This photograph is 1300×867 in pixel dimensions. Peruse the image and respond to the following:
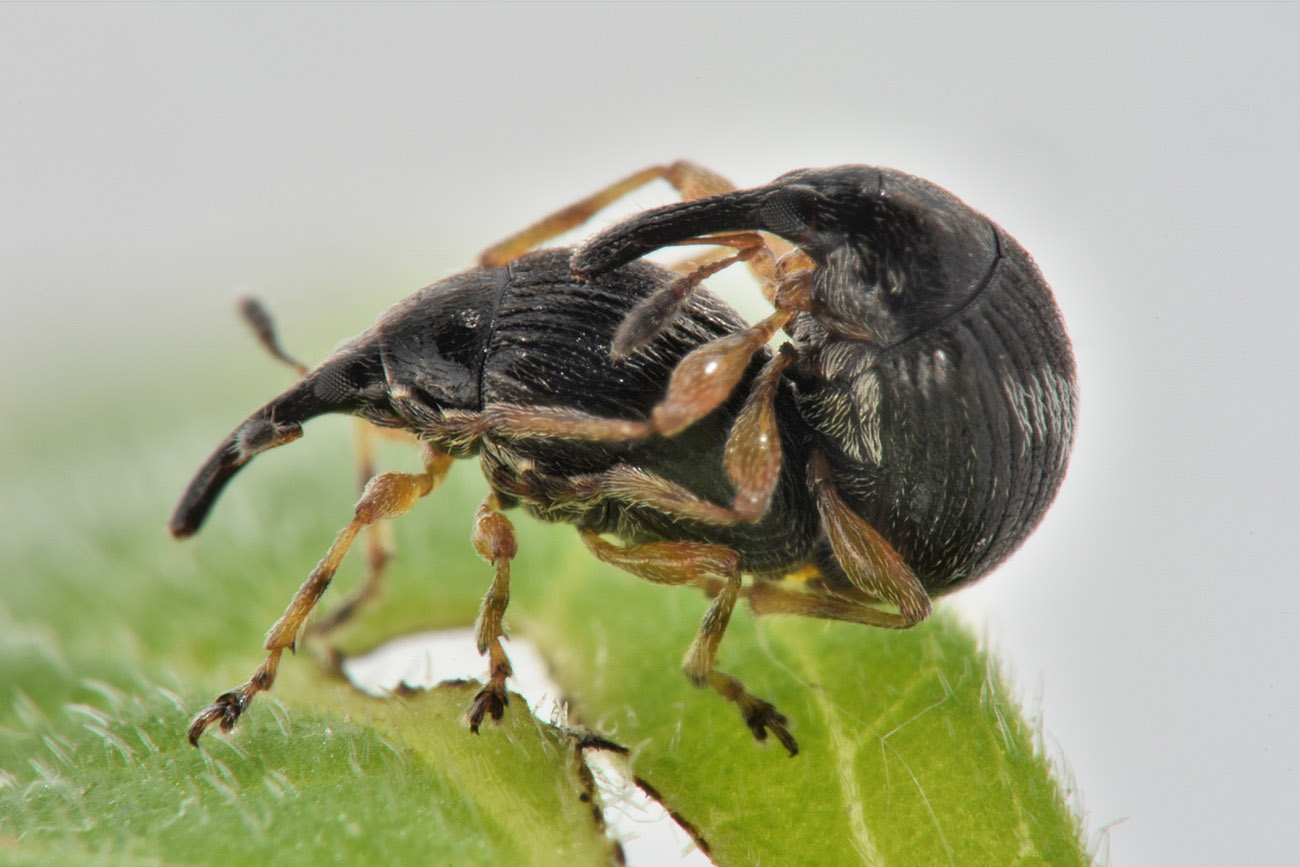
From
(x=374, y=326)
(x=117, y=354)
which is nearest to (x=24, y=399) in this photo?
(x=117, y=354)

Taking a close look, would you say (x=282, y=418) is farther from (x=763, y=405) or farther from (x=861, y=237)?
(x=861, y=237)

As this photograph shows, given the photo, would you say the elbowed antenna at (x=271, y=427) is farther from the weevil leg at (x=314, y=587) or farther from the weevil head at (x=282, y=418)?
the weevil leg at (x=314, y=587)

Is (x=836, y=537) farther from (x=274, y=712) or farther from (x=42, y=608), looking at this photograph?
(x=42, y=608)

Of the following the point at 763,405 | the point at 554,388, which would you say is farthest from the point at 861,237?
the point at 554,388


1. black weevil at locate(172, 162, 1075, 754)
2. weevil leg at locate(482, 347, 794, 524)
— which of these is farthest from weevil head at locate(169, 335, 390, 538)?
weevil leg at locate(482, 347, 794, 524)

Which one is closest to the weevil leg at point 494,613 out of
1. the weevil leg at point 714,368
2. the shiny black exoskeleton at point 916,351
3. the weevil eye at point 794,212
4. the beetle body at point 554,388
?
the beetle body at point 554,388
